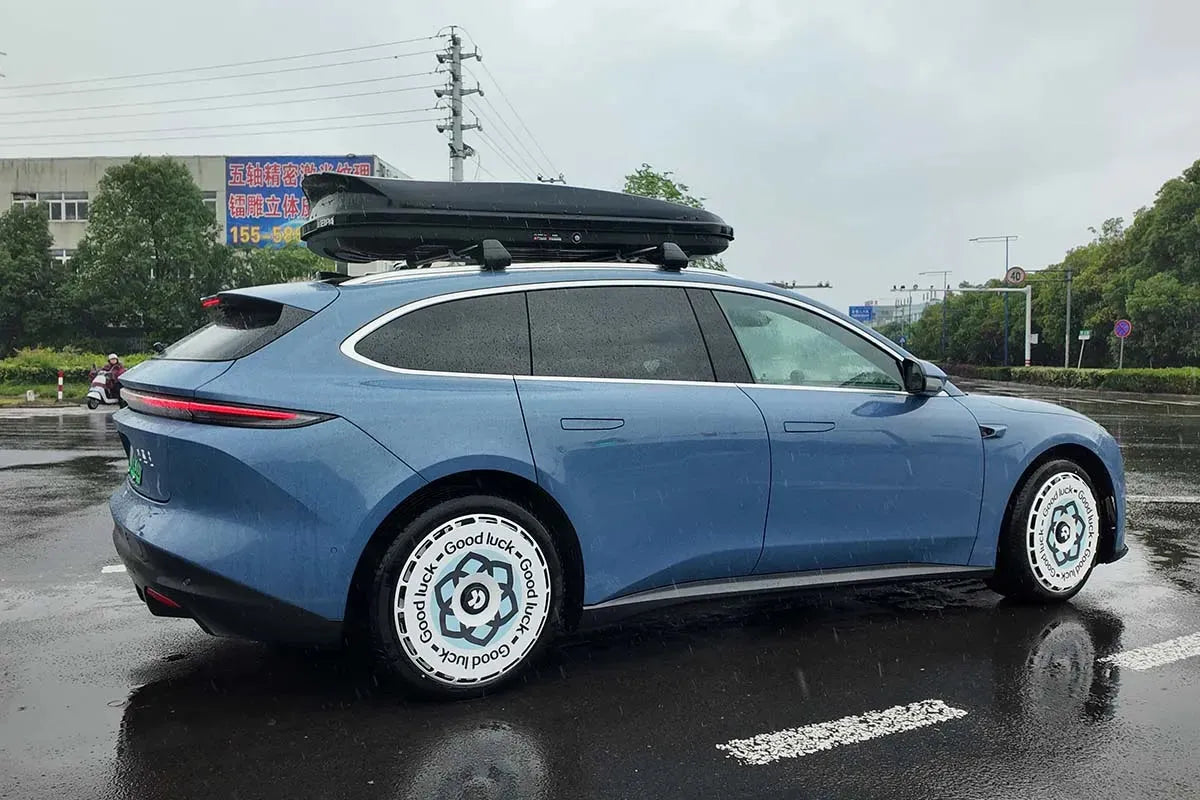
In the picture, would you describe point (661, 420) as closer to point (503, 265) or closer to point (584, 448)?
point (584, 448)

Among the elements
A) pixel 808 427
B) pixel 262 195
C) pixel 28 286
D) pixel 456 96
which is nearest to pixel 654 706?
pixel 808 427

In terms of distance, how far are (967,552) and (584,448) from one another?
6.59 ft

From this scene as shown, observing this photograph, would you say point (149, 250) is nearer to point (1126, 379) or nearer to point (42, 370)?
point (42, 370)

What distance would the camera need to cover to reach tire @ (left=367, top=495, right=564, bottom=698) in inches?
134

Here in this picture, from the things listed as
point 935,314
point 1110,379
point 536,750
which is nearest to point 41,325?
point 1110,379

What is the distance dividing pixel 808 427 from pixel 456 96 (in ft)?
95.3

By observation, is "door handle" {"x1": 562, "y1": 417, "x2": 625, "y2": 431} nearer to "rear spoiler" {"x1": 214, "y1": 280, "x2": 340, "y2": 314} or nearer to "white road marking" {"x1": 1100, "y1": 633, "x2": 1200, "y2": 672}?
"rear spoiler" {"x1": 214, "y1": 280, "x2": 340, "y2": 314}

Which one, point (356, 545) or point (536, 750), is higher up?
point (356, 545)

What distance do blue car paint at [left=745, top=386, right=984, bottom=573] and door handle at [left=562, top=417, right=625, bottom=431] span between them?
67 centimetres

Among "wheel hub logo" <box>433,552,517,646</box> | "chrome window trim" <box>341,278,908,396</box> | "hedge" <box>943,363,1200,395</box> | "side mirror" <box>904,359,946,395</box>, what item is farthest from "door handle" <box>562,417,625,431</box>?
"hedge" <box>943,363,1200,395</box>

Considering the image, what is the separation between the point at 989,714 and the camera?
3436 millimetres

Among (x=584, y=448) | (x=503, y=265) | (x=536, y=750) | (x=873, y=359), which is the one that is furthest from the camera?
(x=873, y=359)

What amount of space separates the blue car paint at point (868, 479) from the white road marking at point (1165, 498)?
4601 millimetres

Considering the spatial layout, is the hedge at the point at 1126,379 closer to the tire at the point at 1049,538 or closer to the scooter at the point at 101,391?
the scooter at the point at 101,391
